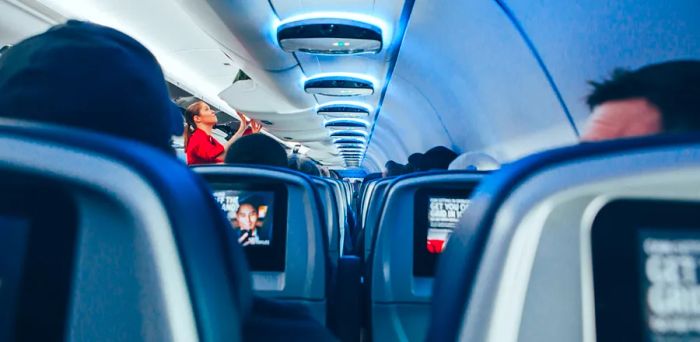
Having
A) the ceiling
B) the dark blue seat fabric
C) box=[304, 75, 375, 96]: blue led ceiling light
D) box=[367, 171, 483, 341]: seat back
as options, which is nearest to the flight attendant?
the ceiling

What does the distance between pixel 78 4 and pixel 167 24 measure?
1041 millimetres

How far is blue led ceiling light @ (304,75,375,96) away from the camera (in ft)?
29.4

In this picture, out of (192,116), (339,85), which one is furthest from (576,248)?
(339,85)

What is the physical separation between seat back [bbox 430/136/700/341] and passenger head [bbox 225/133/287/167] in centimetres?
270

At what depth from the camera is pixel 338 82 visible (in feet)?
29.9

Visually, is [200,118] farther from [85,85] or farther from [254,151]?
[85,85]

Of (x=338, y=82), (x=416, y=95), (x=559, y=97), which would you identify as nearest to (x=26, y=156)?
(x=559, y=97)

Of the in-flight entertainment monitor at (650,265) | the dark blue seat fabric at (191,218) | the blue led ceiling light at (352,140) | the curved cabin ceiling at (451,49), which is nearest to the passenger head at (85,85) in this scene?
the dark blue seat fabric at (191,218)

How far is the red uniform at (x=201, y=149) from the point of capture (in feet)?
15.0

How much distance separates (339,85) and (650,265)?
28.5 ft

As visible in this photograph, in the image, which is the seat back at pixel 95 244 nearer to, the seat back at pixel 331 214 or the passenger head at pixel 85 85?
the passenger head at pixel 85 85

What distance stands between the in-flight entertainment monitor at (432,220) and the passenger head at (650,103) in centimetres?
96

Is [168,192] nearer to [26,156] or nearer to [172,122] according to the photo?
[26,156]

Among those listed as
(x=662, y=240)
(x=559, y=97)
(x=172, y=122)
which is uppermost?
(x=559, y=97)
